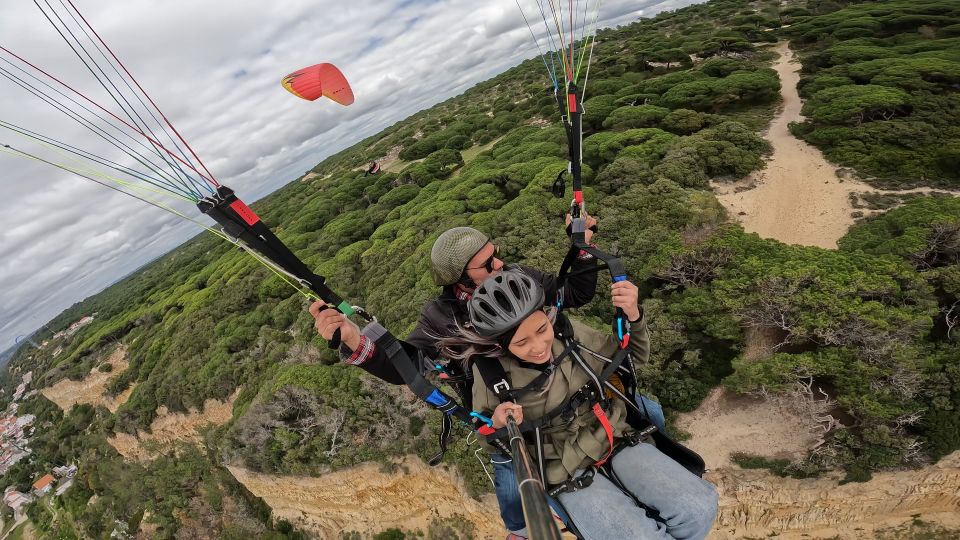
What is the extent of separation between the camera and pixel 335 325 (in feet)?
8.77

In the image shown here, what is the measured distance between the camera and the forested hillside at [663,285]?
8.48 meters

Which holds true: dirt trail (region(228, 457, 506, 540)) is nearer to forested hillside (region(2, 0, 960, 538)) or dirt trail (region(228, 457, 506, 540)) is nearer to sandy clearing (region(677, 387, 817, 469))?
forested hillside (region(2, 0, 960, 538))

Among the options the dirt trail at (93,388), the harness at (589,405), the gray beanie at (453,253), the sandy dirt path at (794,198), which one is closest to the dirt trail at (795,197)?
the sandy dirt path at (794,198)

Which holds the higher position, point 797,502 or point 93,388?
point 93,388

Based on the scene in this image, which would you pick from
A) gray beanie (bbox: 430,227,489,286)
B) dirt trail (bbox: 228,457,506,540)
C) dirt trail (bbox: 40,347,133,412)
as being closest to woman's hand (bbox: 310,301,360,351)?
gray beanie (bbox: 430,227,489,286)

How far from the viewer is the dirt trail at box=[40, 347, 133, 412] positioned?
26.3 m

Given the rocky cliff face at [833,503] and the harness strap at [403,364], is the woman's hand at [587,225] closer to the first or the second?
the harness strap at [403,364]

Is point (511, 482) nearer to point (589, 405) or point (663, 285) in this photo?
point (589, 405)

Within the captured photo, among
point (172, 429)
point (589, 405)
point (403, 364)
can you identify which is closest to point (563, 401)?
point (589, 405)

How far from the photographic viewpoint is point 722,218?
13.6 metres

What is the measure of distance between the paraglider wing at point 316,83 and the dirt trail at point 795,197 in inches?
520

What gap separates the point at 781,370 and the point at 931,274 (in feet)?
13.9

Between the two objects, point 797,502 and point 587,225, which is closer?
point 587,225

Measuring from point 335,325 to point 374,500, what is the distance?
12.2m
